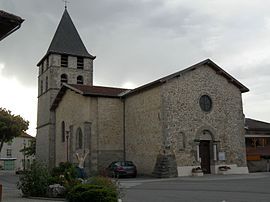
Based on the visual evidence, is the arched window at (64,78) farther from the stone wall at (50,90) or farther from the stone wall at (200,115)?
the stone wall at (200,115)

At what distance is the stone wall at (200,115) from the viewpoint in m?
29.3

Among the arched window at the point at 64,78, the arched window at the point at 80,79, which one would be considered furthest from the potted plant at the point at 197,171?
the arched window at the point at 64,78

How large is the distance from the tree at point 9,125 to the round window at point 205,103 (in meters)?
23.2

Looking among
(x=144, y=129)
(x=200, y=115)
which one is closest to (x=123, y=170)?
(x=144, y=129)

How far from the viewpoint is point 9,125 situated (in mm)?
44688

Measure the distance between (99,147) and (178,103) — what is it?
8.17 m

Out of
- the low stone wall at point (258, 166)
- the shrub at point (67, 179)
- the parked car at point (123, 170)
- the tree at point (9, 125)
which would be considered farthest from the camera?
the tree at point (9, 125)

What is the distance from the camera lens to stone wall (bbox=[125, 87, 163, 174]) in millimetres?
29609

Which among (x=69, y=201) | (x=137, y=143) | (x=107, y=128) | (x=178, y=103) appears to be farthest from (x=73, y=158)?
(x=69, y=201)

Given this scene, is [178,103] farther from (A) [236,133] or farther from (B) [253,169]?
(B) [253,169]

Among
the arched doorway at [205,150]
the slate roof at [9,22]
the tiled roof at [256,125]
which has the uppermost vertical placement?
the slate roof at [9,22]

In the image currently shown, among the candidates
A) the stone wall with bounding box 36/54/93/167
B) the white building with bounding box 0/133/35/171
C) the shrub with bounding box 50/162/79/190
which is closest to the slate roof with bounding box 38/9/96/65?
the stone wall with bounding box 36/54/93/167

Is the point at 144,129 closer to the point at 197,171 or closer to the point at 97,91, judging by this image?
the point at 197,171

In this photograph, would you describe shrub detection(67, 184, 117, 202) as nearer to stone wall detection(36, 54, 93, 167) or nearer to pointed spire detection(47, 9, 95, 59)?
stone wall detection(36, 54, 93, 167)
